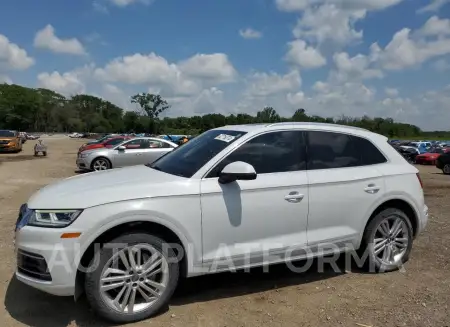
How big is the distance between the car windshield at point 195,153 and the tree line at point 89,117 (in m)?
90.0

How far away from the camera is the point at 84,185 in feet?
12.1

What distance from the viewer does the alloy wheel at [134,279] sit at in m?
3.41

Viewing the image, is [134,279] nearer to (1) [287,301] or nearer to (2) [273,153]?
(1) [287,301]

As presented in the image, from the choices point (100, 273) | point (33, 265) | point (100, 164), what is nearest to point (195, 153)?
point (100, 273)


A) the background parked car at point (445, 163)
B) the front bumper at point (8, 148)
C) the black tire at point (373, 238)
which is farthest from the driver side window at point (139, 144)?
the front bumper at point (8, 148)

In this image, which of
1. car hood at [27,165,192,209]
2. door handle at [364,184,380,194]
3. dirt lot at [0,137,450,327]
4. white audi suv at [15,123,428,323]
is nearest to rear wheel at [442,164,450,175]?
dirt lot at [0,137,450,327]

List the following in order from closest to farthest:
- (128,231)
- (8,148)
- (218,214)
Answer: (128,231), (218,214), (8,148)

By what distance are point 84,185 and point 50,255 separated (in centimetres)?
71

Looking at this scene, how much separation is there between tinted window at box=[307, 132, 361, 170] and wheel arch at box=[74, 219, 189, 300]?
159cm

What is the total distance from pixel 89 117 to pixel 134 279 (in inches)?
5503

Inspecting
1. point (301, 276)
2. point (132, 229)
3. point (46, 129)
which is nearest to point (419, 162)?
point (301, 276)

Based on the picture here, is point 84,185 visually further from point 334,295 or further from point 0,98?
point 0,98

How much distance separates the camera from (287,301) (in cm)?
399

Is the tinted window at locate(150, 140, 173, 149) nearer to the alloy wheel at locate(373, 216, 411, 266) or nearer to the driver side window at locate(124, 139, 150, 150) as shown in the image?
the driver side window at locate(124, 139, 150, 150)
